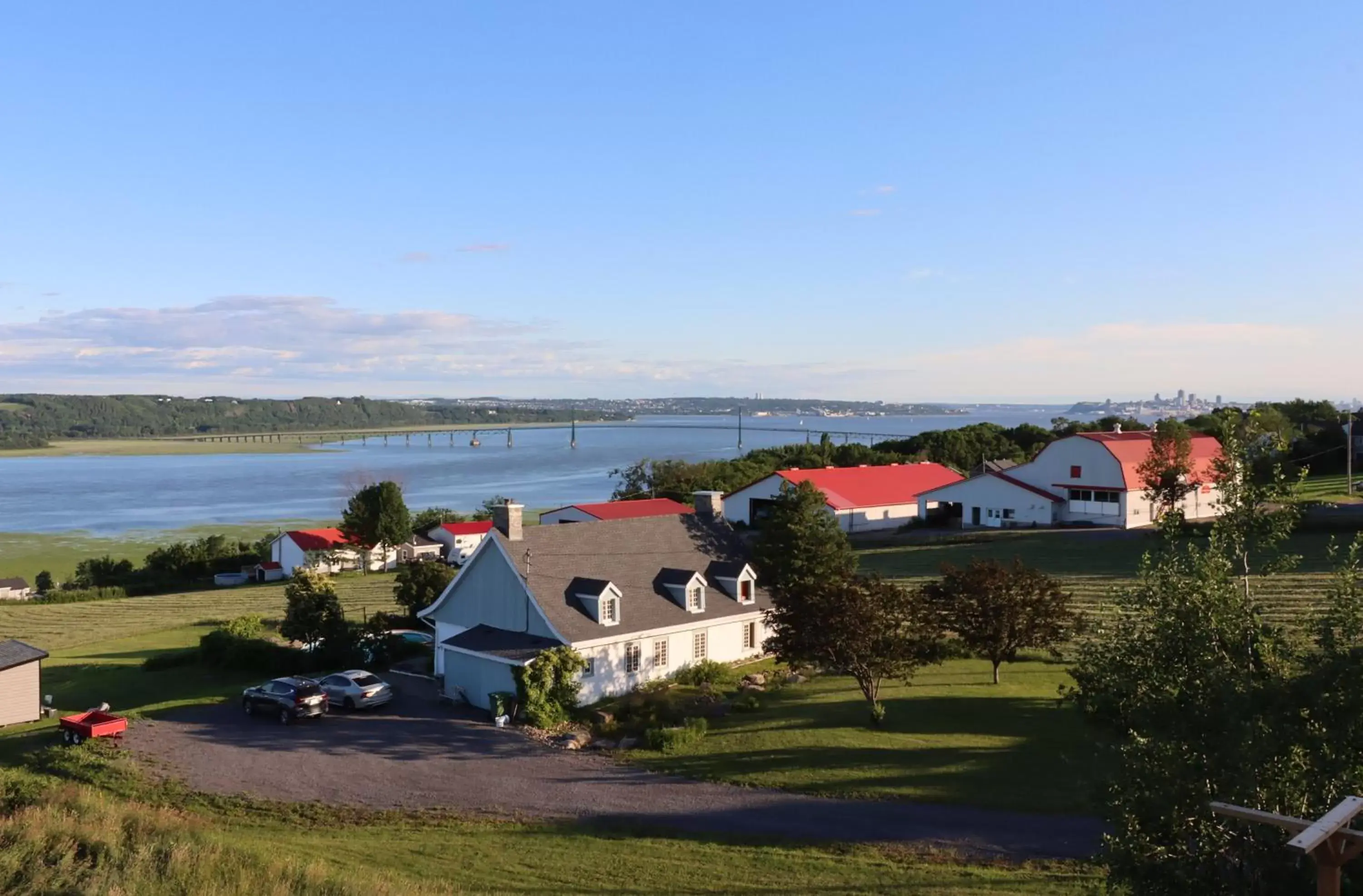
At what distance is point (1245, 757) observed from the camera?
31.4ft

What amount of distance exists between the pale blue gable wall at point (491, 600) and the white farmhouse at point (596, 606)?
0.04 meters

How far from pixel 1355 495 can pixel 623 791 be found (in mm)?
60655

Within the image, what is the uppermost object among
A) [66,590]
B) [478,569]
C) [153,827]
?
[478,569]

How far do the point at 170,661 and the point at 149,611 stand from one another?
26192 millimetres

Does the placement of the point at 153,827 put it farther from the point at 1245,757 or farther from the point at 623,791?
the point at 1245,757

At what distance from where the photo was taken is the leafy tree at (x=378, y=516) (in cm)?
7350

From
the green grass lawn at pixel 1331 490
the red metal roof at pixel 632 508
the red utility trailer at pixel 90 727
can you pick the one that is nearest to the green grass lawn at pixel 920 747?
the red utility trailer at pixel 90 727

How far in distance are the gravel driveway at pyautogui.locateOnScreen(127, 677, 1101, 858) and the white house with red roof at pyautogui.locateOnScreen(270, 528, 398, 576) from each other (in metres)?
46.4

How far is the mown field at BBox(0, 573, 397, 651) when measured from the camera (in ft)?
172

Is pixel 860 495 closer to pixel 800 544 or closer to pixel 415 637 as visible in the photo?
pixel 800 544

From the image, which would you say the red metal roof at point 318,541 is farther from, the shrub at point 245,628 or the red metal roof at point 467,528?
the shrub at point 245,628

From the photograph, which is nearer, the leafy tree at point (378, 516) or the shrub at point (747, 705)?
the shrub at point (747, 705)

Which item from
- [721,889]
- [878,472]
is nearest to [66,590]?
[878,472]

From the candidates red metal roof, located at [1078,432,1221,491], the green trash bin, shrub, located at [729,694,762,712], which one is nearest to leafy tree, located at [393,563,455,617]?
the green trash bin
